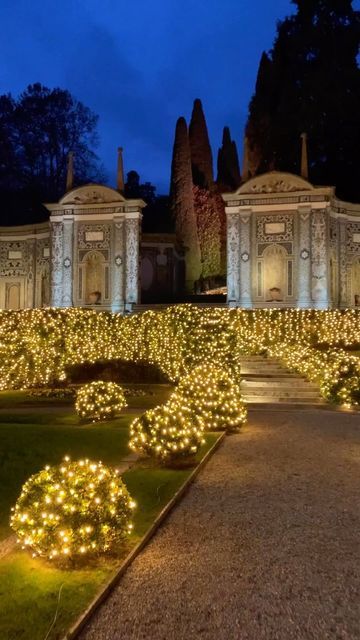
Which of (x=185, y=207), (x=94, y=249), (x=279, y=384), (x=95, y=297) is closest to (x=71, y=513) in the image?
(x=279, y=384)

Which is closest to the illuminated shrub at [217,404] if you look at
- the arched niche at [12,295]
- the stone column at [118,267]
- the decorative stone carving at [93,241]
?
the stone column at [118,267]

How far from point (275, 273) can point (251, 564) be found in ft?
90.5

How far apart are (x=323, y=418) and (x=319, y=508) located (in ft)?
26.4

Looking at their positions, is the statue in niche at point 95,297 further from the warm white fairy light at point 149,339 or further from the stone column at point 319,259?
the stone column at point 319,259

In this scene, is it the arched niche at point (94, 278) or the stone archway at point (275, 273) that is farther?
the arched niche at point (94, 278)

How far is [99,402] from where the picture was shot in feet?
46.6

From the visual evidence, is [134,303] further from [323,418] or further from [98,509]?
[98,509]

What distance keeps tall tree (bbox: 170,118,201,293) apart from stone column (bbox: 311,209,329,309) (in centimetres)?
1084

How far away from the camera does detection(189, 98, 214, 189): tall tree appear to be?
154 ft

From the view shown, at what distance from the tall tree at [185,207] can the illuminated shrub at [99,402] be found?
83.5ft

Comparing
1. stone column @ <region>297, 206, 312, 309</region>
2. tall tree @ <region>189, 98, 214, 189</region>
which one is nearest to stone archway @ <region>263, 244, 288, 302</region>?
stone column @ <region>297, 206, 312, 309</region>

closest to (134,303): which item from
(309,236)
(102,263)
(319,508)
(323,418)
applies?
(102,263)

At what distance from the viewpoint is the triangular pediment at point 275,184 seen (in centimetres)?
3097

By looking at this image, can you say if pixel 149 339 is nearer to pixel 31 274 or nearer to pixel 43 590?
pixel 31 274
